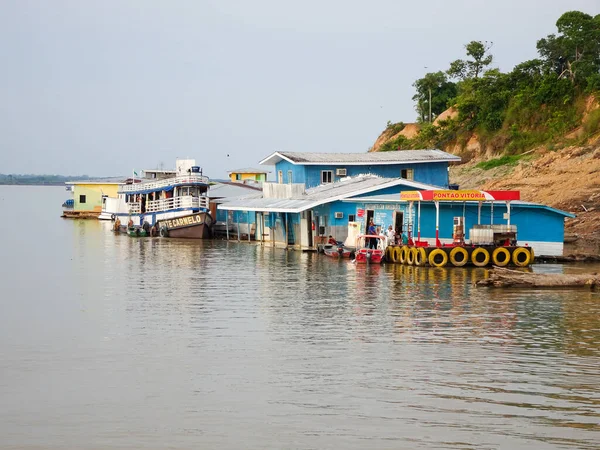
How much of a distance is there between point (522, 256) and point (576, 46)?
3673cm

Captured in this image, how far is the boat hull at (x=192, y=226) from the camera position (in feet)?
193

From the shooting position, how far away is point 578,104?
2527 inches

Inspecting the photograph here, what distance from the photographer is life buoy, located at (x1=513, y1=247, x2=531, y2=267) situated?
1394 inches

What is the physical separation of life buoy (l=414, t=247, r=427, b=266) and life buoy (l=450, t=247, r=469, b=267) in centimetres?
107

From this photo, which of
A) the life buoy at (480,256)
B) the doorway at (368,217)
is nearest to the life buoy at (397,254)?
the life buoy at (480,256)

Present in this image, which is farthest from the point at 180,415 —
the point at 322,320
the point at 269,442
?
the point at 322,320

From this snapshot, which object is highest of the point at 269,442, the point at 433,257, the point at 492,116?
the point at 492,116

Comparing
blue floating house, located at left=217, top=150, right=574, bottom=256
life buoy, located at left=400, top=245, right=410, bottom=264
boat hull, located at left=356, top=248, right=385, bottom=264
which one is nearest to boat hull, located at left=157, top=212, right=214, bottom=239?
blue floating house, located at left=217, top=150, right=574, bottom=256

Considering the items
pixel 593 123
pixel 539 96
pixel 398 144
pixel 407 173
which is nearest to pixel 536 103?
pixel 539 96

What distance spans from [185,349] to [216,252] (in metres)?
27.8

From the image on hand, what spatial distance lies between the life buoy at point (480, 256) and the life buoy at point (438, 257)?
1.11 meters

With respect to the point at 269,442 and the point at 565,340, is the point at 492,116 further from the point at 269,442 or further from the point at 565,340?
the point at 269,442

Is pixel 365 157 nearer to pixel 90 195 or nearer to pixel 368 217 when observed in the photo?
pixel 368 217

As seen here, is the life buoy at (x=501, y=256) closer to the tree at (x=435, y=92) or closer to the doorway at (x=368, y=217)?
the doorway at (x=368, y=217)
